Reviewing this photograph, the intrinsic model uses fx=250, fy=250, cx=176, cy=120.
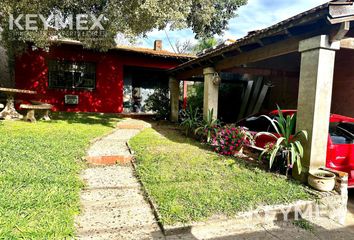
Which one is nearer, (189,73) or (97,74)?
(189,73)

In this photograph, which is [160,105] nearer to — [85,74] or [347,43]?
[85,74]

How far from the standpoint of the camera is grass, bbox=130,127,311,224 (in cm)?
335

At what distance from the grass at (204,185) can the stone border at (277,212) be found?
3.0 inches

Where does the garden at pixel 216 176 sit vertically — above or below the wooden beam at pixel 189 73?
below

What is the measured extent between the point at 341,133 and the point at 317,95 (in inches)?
39.8

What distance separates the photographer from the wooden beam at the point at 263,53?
479 centimetres

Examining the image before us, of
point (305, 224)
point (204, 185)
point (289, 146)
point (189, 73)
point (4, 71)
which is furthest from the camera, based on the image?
point (4, 71)

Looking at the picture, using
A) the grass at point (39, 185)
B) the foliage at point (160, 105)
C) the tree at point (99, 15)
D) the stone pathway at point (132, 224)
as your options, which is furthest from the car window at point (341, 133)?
the foliage at point (160, 105)

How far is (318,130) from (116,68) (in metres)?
10.8

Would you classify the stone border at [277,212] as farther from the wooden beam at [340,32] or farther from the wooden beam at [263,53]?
the wooden beam at [263,53]

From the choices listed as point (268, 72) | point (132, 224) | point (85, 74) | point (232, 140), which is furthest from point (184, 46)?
point (132, 224)

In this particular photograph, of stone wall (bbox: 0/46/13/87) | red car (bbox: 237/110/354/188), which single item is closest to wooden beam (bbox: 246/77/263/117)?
red car (bbox: 237/110/354/188)

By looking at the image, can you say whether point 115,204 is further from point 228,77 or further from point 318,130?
point 228,77

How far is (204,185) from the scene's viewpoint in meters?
4.07
